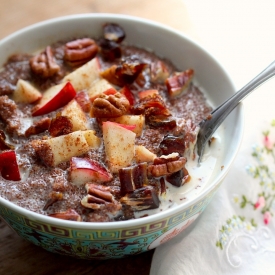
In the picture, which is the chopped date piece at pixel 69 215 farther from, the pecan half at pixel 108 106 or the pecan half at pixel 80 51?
the pecan half at pixel 80 51

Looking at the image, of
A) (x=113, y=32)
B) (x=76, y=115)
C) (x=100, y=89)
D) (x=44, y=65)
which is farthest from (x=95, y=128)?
(x=113, y=32)

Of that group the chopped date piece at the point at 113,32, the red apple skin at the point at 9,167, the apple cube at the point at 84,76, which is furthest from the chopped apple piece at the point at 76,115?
the chopped date piece at the point at 113,32

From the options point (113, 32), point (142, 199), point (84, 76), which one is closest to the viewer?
point (142, 199)

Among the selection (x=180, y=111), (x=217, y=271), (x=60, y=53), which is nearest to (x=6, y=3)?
(x=60, y=53)

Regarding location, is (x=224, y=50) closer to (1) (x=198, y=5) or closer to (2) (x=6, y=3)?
(1) (x=198, y=5)

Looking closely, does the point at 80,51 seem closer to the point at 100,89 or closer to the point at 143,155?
the point at 100,89

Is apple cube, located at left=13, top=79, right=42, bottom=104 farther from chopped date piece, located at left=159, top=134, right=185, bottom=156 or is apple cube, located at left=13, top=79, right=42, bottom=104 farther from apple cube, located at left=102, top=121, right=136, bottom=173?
chopped date piece, located at left=159, top=134, right=185, bottom=156
